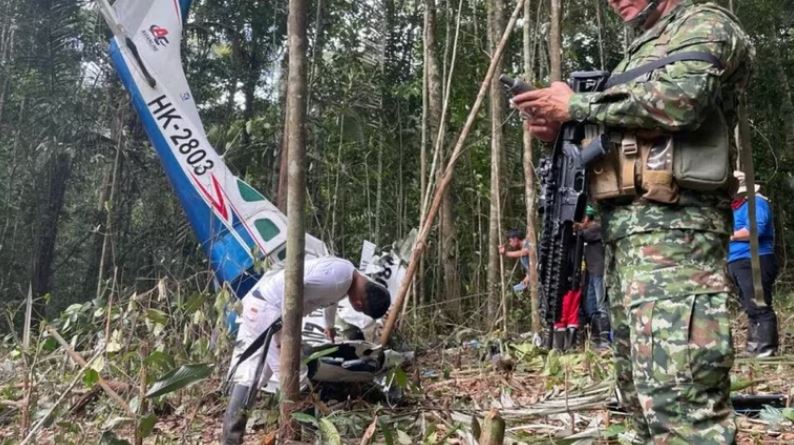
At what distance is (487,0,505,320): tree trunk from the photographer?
17.1 feet

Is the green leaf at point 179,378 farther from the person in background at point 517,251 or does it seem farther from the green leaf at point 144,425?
the person in background at point 517,251

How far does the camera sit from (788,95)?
429 inches

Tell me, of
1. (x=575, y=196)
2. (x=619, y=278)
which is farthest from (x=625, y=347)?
(x=575, y=196)

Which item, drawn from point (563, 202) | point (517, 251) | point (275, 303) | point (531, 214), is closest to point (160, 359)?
point (275, 303)

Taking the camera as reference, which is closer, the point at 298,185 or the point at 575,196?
the point at 575,196

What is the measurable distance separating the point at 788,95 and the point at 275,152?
8.27 metres

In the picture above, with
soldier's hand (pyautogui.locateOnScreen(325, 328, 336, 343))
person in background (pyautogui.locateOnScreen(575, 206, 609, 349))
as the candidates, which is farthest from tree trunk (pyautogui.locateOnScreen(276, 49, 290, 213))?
person in background (pyautogui.locateOnScreen(575, 206, 609, 349))

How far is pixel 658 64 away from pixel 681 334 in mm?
674

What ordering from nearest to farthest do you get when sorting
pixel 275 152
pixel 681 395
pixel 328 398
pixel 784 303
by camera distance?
1. pixel 681 395
2. pixel 328 398
3. pixel 784 303
4. pixel 275 152

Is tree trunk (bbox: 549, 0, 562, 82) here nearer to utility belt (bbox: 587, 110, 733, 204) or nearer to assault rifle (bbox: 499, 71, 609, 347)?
assault rifle (bbox: 499, 71, 609, 347)

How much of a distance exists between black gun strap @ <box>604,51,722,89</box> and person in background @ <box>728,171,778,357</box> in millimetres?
2384

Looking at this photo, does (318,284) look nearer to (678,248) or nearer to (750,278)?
(678,248)

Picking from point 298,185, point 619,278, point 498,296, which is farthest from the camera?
point 498,296

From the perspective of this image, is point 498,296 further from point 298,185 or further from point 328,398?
point 298,185
